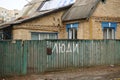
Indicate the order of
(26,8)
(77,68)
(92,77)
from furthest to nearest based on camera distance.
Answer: (26,8) → (77,68) → (92,77)

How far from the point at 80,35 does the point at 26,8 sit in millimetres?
8453

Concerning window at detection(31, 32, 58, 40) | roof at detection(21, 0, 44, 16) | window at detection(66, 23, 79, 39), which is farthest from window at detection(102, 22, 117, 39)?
roof at detection(21, 0, 44, 16)

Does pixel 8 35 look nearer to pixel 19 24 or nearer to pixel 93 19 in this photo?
pixel 19 24

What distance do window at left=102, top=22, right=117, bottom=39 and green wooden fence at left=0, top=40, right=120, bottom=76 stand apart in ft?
11.5

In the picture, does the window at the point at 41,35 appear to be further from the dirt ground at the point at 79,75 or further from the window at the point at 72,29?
the dirt ground at the point at 79,75

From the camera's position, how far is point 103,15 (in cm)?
2091

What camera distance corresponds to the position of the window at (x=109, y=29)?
2117 centimetres

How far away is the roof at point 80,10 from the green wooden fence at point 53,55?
351 centimetres

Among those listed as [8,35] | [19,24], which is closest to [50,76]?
[19,24]

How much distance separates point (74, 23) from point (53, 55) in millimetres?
6658

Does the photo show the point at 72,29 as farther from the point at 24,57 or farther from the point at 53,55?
the point at 24,57

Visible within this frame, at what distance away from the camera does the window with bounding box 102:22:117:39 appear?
21.2 m

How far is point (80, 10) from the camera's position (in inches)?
832

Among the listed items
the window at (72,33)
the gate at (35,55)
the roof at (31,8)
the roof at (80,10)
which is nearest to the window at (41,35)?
the window at (72,33)
